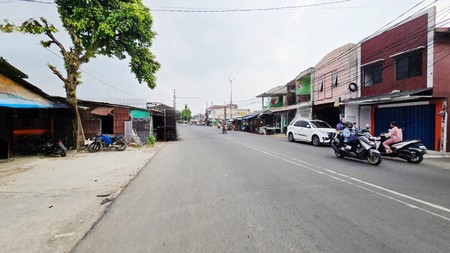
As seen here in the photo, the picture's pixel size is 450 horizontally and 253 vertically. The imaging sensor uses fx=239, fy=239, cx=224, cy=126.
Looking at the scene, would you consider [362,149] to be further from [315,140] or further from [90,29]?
[90,29]

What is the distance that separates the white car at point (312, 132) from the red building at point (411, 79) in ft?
8.90

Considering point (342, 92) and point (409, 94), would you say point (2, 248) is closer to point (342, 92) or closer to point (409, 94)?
point (409, 94)

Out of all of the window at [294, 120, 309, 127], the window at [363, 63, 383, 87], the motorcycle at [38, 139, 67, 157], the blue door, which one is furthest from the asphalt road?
the window at [363, 63, 383, 87]

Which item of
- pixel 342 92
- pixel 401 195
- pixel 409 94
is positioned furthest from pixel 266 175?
pixel 342 92

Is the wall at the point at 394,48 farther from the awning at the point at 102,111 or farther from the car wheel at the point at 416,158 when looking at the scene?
the awning at the point at 102,111

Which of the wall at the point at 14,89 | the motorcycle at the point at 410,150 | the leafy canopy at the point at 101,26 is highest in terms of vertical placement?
the leafy canopy at the point at 101,26

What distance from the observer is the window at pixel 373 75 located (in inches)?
646

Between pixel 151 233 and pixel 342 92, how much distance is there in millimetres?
20602

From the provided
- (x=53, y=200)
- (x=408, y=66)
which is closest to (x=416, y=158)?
(x=408, y=66)

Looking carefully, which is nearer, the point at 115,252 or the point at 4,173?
the point at 115,252

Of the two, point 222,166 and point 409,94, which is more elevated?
point 409,94

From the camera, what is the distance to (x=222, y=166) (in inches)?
338

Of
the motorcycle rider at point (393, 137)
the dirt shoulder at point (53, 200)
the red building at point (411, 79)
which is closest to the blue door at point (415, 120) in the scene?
the red building at point (411, 79)

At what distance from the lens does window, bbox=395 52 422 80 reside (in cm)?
1370
